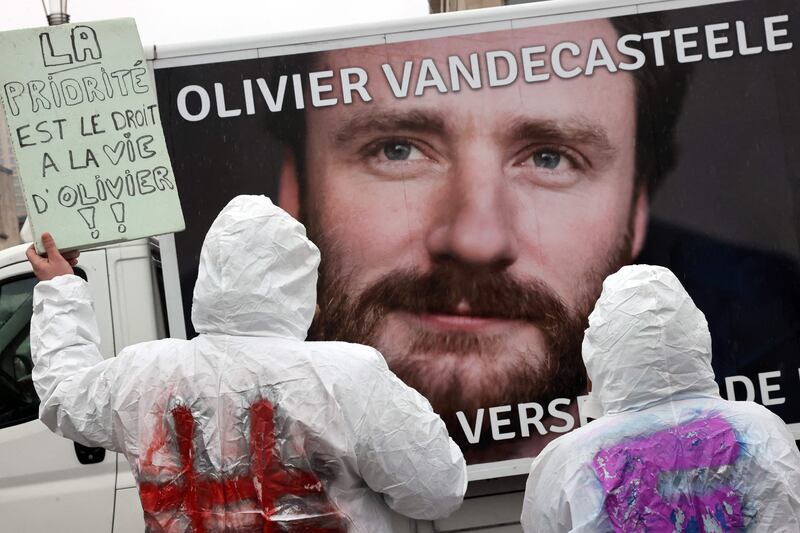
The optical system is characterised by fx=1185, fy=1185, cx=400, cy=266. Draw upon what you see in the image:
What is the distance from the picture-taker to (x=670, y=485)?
10.1 ft

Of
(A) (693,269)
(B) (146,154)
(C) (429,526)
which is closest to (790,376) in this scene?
(A) (693,269)

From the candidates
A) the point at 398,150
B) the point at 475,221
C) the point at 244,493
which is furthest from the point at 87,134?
the point at 475,221

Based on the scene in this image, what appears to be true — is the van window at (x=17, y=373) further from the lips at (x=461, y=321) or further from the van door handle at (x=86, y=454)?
the lips at (x=461, y=321)

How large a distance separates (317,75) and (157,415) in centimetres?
234

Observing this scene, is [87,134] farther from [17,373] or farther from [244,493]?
[17,373]

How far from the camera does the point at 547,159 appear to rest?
16.5 feet

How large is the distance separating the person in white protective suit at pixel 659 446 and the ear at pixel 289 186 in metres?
1.95

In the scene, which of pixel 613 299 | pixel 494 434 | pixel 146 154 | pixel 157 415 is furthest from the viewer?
pixel 494 434

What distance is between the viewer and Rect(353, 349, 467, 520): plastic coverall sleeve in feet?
9.95

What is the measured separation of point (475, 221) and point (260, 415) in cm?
217

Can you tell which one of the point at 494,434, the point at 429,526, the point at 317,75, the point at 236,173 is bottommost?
the point at 429,526

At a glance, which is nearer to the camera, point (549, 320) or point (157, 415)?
point (157, 415)

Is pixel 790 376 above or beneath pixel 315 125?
beneath

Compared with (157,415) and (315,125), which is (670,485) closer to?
(157,415)
